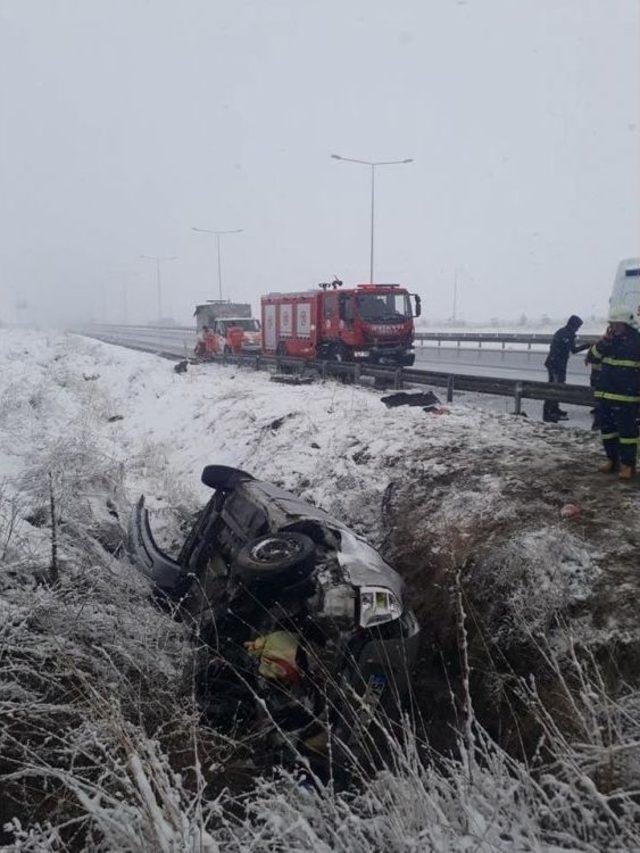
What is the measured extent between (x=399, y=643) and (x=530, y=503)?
2.92 meters

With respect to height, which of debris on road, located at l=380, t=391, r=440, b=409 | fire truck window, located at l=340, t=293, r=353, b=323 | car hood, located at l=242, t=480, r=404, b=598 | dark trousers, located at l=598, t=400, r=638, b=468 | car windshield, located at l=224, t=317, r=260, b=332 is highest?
fire truck window, located at l=340, t=293, r=353, b=323

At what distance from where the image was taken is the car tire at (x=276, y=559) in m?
3.80

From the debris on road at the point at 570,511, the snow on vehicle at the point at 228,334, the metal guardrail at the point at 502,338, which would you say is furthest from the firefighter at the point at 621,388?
the snow on vehicle at the point at 228,334

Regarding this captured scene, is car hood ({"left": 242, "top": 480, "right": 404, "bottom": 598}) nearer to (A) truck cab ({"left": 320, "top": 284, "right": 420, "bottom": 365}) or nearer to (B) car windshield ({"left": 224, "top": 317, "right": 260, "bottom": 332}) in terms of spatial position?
(A) truck cab ({"left": 320, "top": 284, "right": 420, "bottom": 365})

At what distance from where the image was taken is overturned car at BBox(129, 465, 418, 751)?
3555mm

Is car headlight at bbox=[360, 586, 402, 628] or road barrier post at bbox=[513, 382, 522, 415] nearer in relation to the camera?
car headlight at bbox=[360, 586, 402, 628]

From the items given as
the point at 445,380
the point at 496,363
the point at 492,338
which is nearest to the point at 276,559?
the point at 445,380

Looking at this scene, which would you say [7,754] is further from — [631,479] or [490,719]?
[631,479]

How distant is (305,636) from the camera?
3738 millimetres

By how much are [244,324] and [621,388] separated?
69.4ft

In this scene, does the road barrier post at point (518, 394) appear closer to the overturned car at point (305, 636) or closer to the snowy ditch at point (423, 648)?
the snowy ditch at point (423, 648)

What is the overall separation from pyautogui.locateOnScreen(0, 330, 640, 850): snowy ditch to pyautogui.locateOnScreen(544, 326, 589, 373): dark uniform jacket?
88.8 inches

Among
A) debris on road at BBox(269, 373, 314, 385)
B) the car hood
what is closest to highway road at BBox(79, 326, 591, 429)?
debris on road at BBox(269, 373, 314, 385)

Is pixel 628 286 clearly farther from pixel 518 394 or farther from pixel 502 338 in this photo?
pixel 502 338
